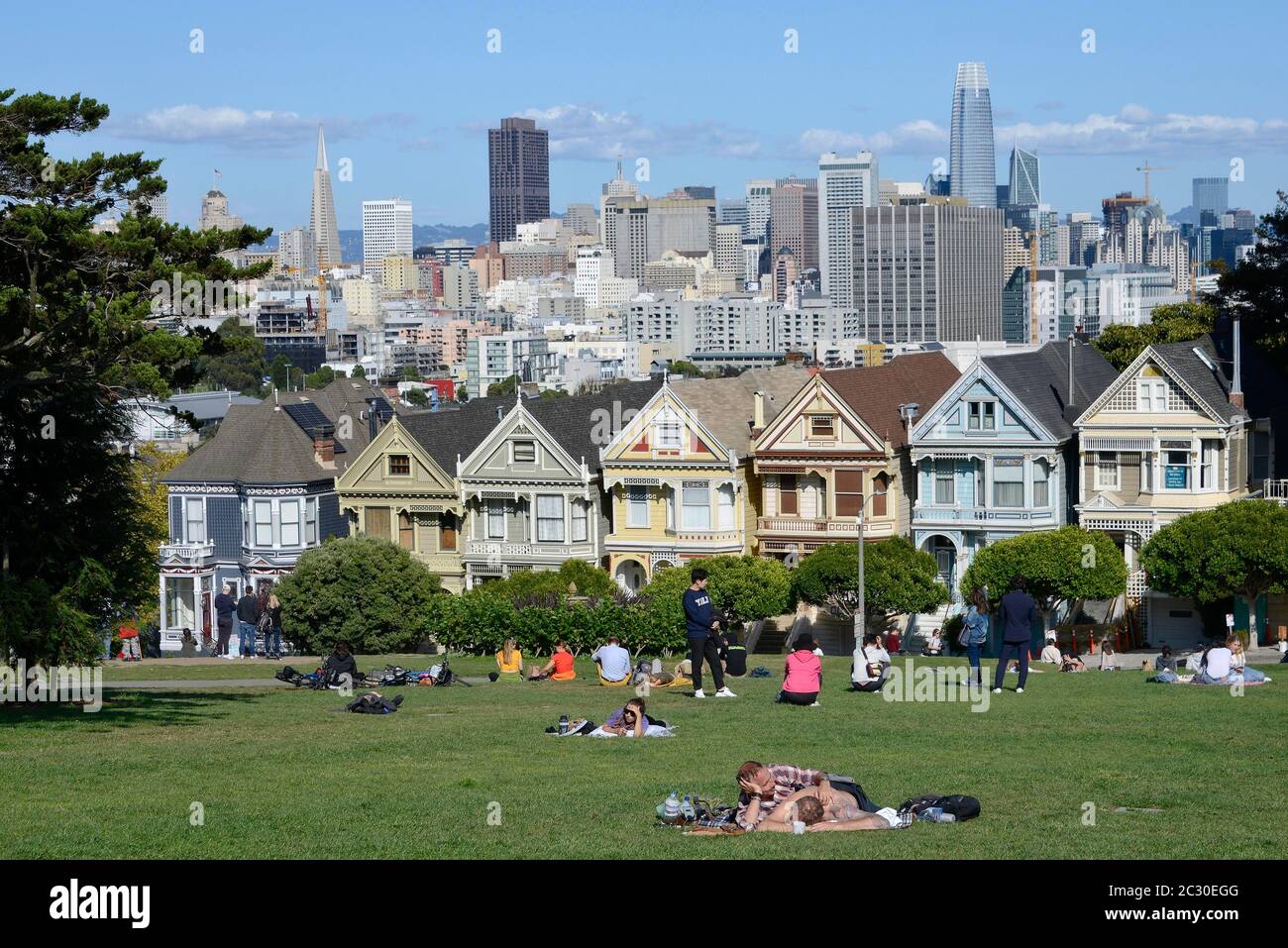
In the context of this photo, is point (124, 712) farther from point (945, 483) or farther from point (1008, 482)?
point (1008, 482)

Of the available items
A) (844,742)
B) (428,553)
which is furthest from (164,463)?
(844,742)

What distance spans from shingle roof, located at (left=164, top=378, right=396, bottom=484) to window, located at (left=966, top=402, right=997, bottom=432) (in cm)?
→ 2502

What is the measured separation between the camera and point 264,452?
70875 mm

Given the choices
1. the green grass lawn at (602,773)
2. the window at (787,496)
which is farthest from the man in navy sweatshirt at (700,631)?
the window at (787,496)

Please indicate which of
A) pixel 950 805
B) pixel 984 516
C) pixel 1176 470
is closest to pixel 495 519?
pixel 984 516

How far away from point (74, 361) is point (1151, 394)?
3844 centimetres

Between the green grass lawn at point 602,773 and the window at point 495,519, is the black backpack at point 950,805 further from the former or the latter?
the window at point 495,519

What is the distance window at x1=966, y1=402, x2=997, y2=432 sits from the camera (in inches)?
2345

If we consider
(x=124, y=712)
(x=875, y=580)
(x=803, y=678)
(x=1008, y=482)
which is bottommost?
(x=124, y=712)

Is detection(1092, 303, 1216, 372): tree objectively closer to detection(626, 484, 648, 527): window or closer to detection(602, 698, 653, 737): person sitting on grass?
detection(626, 484, 648, 527): window

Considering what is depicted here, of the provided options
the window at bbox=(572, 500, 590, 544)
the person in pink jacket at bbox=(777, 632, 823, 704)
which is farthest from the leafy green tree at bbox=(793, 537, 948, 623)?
the person in pink jacket at bbox=(777, 632, 823, 704)

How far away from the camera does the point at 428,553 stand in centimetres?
6669
